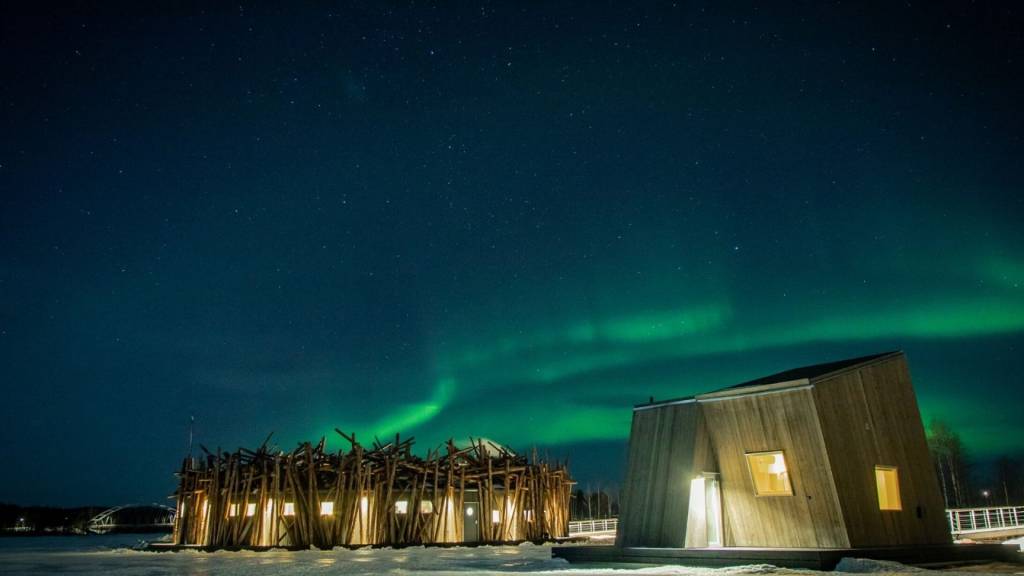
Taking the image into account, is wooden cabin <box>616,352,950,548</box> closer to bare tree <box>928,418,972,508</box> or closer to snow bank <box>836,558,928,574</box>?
snow bank <box>836,558,928,574</box>

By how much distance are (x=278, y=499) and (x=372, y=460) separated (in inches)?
140

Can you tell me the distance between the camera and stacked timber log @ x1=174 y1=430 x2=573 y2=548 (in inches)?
1070

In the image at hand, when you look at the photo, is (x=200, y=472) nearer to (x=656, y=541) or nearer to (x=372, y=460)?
(x=372, y=460)

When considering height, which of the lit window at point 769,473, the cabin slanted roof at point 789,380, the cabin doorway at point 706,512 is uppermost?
the cabin slanted roof at point 789,380

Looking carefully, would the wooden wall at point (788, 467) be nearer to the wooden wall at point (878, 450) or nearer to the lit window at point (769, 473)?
the lit window at point (769, 473)

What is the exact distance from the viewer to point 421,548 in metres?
26.5

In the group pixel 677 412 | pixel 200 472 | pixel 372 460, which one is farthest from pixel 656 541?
pixel 200 472

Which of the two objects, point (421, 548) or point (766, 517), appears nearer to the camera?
point (766, 517)

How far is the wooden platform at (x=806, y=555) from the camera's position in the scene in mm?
14633

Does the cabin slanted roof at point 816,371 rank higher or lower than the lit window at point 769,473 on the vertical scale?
higher

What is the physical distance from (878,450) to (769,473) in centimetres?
247

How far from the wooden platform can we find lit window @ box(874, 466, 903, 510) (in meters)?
1.00

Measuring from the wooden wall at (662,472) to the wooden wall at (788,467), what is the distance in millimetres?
504

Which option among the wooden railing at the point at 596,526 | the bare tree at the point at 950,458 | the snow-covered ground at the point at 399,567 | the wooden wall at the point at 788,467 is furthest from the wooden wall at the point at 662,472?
the bare tree at the point at 950,458
